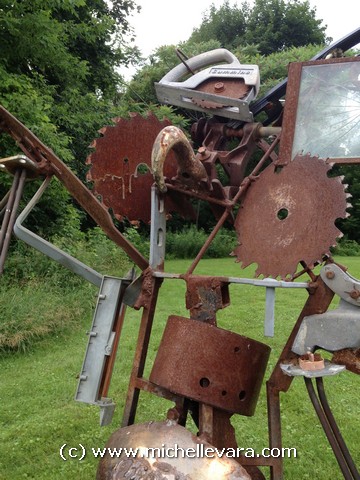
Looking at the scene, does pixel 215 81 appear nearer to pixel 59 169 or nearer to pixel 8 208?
pixel 59 169

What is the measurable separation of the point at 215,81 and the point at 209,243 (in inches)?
28.0

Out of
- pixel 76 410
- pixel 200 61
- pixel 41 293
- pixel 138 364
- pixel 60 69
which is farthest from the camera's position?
pixel 60 69

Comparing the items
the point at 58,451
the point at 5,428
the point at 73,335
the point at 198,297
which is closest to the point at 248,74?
the point at 198,297

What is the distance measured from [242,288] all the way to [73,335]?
3.46 meters

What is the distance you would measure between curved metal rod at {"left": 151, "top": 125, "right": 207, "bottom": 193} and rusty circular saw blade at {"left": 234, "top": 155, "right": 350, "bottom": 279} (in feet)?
0.76

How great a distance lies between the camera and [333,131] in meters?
1.93

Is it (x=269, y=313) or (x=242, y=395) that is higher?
(x=269, y=313)

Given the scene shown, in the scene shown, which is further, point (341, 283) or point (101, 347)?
point (101, 347)

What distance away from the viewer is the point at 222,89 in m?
2.18

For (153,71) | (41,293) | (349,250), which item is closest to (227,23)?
(153,71)

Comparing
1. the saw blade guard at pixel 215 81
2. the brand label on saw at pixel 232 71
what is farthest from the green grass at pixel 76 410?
the brand label on saw at pixel 232 71

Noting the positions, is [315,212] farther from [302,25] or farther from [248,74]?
[302,25]

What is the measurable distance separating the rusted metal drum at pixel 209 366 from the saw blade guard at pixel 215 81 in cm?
86

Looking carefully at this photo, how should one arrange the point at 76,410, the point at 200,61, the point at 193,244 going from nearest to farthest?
the point at 200,61, the point at 76,410, the point at 193,244
